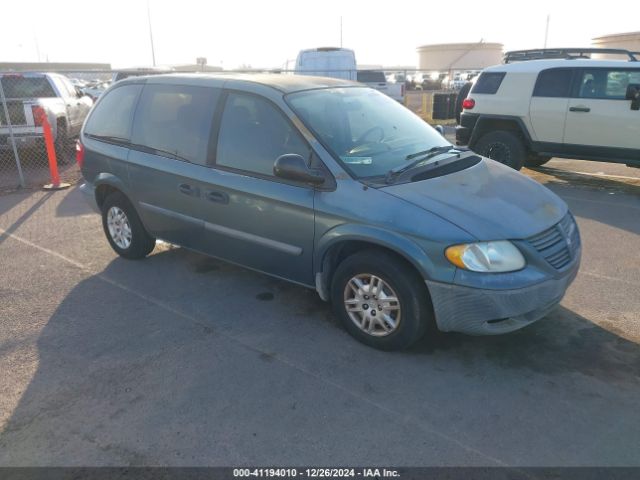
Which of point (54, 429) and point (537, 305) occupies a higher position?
point (537, 305)

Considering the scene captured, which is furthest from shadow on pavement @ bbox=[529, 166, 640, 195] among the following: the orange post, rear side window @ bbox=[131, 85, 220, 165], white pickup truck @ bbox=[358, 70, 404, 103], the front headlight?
white pickup truck @ bbox=[358, 70, 404, 103]

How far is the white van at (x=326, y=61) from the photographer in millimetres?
16016

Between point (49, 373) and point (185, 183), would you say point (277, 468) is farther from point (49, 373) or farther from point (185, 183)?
point (185, 183)

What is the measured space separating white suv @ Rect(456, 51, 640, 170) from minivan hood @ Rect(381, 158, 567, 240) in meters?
4.83

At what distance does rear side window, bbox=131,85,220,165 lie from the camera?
4.38 metres

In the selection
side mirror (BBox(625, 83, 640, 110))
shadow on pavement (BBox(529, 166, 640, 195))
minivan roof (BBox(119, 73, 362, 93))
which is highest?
minivan roof (BBox(119, 73, 362, 93))

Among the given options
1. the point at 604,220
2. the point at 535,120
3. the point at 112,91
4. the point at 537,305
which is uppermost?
the point at 112,91

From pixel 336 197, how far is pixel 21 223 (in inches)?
207

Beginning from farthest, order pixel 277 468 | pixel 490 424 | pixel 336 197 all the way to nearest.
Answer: pixel 336 197 → pixel 490 424 → pixel 277 468

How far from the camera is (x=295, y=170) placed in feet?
11.7

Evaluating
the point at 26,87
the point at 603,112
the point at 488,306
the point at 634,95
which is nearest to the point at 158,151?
the point at 488,306

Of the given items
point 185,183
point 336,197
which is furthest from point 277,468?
point 185,183

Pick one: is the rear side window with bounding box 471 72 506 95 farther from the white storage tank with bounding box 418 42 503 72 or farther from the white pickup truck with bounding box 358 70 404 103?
the white storage tank with bounding box 418 42 503 72

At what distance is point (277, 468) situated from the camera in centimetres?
263
